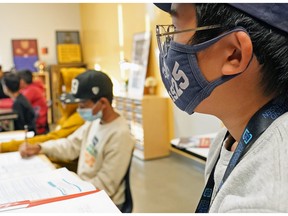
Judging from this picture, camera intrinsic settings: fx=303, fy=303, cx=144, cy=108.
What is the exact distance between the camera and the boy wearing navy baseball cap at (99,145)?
5.21 feet

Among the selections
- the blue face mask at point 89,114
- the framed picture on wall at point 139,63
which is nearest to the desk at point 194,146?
the blue face mask at point 89,114

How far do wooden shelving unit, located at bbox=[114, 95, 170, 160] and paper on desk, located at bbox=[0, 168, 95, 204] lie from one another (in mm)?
2933

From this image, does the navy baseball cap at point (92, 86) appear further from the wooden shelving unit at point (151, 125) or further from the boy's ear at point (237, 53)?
the wooden shelving unit at point (151, 125)

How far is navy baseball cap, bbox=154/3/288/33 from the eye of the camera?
20.9 inches

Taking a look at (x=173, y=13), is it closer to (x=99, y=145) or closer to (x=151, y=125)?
(x=99, y=145)

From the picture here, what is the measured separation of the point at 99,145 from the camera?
5.49ft

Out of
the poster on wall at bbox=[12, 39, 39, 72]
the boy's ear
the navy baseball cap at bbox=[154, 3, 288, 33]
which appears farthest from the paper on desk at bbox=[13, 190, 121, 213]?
the poster on wall at bbox=[12, 39, 39, 72]

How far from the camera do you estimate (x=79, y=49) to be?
7551 mm

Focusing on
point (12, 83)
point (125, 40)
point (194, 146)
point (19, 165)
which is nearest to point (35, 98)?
point (12, 83)

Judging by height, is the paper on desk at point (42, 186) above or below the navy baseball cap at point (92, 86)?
below

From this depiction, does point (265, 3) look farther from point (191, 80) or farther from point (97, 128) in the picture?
point (97, 128)

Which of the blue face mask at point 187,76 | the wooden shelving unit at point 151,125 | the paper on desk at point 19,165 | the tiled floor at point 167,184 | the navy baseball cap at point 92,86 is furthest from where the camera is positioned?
the wooden shelving unit at point 151,125

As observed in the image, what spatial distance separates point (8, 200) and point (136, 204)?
203 cm

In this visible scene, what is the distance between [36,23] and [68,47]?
0.90 meters
